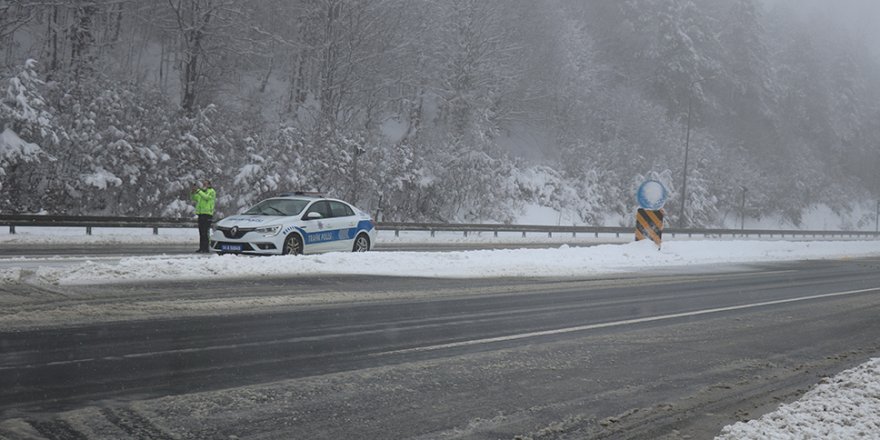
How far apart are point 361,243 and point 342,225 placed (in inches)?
37.1

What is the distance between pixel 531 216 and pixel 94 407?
43.5m

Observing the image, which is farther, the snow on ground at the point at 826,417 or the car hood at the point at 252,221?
the car hood at the point at 252,221

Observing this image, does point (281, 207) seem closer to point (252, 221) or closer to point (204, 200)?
point (252, 221)

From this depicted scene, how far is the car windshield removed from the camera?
1653 centimetres

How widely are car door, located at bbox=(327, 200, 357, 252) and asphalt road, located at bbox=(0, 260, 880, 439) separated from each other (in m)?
6.22

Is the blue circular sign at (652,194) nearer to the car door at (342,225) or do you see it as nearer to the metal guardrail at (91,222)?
the car door at (342,225)

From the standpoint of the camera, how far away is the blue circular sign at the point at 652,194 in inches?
870

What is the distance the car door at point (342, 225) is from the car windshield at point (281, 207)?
0.89 metres

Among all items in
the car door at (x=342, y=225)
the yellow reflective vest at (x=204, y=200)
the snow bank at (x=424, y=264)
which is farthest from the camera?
the yellow reflective vest at (x=204, y=200)

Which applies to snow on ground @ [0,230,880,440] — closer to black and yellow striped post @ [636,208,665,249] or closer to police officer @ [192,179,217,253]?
black and yellow striped post @ [636,208,665,249]

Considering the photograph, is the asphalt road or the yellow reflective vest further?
the yellow reflective vest

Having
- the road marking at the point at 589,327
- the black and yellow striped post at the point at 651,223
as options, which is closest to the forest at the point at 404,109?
the black and yellow striped post at the point at 651,223

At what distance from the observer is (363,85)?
137 ft

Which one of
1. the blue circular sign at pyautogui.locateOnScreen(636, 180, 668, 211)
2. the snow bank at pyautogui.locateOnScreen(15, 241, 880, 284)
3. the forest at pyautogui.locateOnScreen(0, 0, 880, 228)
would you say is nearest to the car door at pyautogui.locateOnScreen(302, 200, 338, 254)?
the snow bank at pyautogui.locateOnScreen(15, 241, 880, 284)
